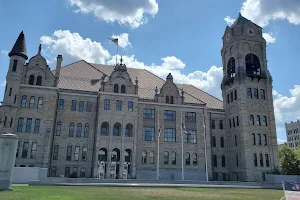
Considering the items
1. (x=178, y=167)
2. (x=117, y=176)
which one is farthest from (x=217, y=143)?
(x=117, y=176)

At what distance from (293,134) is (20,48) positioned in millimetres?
129682

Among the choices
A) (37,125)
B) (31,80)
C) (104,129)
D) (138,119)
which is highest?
(31,80)

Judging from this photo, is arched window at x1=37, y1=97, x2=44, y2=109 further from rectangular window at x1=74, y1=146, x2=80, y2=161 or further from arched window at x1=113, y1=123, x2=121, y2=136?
arched window at x1=113, y1=123, x2=121, y2=136

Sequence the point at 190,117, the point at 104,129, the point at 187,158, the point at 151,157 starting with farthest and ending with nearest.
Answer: the point at 190,117 < the point at 187,158 < the point at 151,157 < the point at 104,129

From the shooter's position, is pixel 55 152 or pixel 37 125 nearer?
pixel 37 125

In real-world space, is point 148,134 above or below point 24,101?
below

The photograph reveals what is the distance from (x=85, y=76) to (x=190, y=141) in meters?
23.7

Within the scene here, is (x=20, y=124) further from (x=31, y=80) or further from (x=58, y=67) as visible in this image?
(x=58, y=67)

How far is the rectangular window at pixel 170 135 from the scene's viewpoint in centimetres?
5256

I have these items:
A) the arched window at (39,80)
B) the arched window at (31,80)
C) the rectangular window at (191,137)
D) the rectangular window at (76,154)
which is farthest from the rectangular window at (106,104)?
the rectangular window at (191,137)

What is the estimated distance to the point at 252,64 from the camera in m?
58.3

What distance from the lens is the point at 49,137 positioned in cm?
4497

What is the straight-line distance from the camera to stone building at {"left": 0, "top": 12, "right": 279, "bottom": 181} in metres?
45.7

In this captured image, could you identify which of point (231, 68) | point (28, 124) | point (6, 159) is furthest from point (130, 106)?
point (6, 159)
